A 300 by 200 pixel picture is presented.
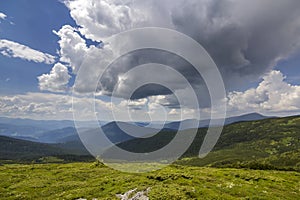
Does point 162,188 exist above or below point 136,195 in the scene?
above

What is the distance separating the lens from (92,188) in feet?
94.4

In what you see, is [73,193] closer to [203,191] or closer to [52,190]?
[52,190]

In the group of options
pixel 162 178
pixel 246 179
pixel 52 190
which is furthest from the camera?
pixel 246 179

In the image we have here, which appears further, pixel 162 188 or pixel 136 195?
pixel 162 188

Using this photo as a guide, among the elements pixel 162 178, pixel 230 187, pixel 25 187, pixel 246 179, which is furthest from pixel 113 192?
pixel 246 179

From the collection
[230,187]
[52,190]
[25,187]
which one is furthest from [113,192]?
[25,187]

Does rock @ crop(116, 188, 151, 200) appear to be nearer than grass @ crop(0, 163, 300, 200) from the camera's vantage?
Yes

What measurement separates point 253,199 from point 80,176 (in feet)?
94.5

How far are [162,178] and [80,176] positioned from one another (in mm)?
18749

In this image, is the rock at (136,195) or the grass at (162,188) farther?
the grass at (162,188)

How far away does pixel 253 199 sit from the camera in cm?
2245

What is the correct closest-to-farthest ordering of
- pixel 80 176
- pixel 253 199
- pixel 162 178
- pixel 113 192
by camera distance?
pixel 253 199
pixel 113 192
pixel 162 178
pixel 80 176

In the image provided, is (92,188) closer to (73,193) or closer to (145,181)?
(73,193)

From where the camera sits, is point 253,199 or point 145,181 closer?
point 253,199
